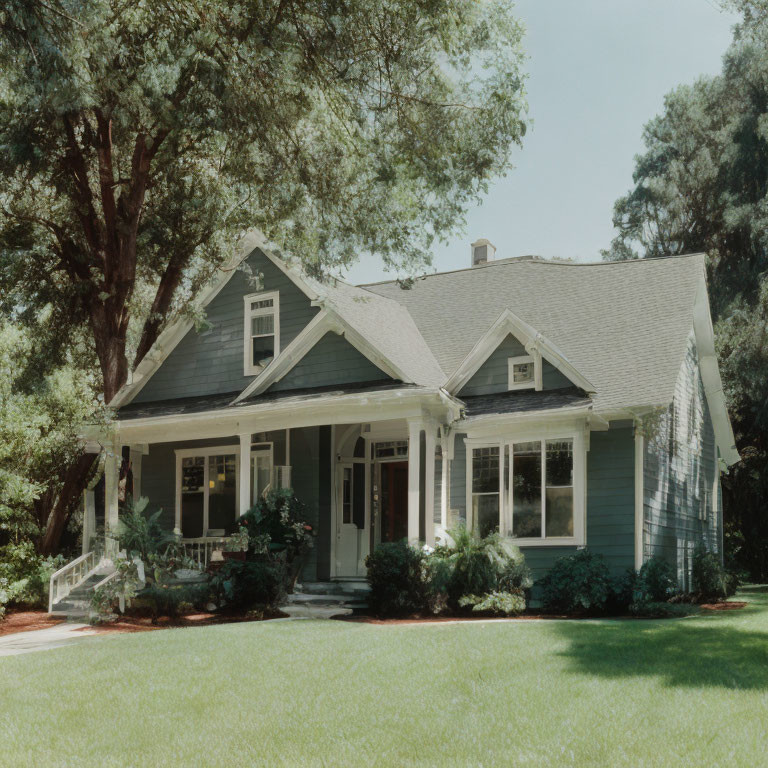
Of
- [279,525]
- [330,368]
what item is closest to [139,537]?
[279,525]

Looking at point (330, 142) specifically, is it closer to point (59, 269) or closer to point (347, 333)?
point (347, 333)

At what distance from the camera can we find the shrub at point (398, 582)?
13.9m

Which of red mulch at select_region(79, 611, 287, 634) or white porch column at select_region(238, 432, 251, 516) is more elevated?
white porch column at select_region(238, 432, 251, 516)

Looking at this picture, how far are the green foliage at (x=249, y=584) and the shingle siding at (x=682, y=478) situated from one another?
234 inches

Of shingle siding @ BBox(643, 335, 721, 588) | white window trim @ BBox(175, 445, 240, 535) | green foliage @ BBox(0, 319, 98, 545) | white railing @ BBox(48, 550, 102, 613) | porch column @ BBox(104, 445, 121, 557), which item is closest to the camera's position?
shingle siding @ BBox(643, 335, 721, 588)

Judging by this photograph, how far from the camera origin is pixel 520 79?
1170 centimetres

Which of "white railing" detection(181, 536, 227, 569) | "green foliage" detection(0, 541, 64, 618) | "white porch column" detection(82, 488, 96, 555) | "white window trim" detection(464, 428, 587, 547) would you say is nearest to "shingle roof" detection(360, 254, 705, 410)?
"white window trim" detection(464, 428, 587, 547)

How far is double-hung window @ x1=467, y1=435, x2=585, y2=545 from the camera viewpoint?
50.4 feet

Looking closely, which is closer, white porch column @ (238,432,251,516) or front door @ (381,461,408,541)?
white porch column @ (238,432,251,516)

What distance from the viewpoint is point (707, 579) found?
1662 cm

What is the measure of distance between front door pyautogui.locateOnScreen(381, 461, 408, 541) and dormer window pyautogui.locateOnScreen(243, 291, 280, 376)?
3.11 meters

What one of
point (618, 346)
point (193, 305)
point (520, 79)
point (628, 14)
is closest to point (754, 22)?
point (628, 14)

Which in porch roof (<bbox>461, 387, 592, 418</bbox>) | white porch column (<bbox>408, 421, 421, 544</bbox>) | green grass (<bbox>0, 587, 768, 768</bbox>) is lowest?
green grass (<bbox>0, 587, 768, 768</bbox>)

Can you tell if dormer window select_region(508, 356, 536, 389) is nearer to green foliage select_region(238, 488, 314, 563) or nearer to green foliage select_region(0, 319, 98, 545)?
green foliage select_region(238, 488, 314, 563)
